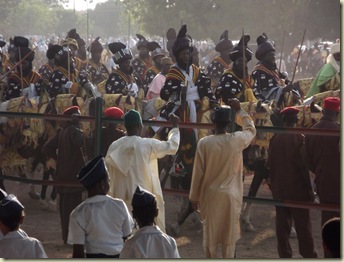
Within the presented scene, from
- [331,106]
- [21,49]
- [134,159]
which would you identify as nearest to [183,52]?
[331,106]

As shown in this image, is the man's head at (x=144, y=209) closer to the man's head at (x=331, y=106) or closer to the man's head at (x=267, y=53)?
the man's head at (x=331, y=106)

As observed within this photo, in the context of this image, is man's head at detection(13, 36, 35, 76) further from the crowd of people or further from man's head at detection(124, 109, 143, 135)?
man's head at detection(124, 109, 143, 135)

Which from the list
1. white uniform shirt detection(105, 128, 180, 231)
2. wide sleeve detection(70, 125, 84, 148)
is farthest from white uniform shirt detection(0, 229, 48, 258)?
wide sleeve detection(70, 125, 84, 148)

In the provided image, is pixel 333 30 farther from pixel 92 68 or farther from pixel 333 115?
pixel 333 115

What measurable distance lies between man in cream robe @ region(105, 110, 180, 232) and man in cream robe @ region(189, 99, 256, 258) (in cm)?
32

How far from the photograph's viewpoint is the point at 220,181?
9016 mm

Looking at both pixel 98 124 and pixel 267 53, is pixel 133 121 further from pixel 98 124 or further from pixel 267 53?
pixel 267 53

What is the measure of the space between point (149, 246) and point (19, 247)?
2.68 feet

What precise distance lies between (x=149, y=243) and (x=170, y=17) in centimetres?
3904

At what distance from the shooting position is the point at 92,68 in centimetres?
2083

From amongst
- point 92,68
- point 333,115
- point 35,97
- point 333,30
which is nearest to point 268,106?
point 333,115

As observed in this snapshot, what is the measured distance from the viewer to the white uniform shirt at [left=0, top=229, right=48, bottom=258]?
6363mm

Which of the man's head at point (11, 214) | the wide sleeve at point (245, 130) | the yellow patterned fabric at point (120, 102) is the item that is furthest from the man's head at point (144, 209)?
the yellow patterned fabric at point (120, 102)

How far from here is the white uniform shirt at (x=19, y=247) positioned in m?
6.36
